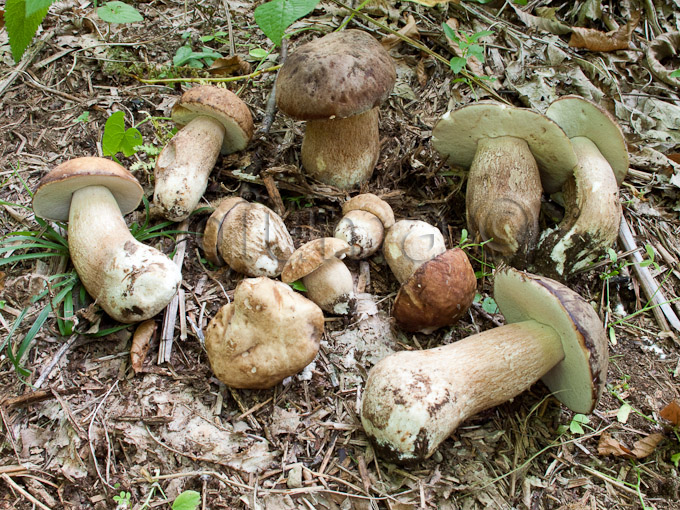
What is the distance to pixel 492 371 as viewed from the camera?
82.4 inches

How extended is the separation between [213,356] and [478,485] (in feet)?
4.19

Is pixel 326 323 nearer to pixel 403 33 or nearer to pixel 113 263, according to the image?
pixel 113 263

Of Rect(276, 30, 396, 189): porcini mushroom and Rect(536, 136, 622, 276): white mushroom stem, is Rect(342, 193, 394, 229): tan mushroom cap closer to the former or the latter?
Rect(276, 30, 396, 189): porcini mushroom

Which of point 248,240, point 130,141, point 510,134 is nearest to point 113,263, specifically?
point 248,240

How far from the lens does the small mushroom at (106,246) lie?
229 cm

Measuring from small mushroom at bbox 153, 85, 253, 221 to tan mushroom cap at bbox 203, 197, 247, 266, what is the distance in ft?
0.85

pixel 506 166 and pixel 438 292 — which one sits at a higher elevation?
pixel 506 166

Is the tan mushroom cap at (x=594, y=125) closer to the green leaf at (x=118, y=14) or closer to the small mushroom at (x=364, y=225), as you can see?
the small mushroom at (x=364, y=225)

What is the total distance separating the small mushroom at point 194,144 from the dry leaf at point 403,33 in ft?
4.99

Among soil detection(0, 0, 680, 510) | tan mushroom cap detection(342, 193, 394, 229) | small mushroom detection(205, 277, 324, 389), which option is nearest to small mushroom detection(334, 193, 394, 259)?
tan mushroom cap detection(342, 193, 394, 229)

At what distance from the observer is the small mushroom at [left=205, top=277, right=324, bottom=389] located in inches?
79.1

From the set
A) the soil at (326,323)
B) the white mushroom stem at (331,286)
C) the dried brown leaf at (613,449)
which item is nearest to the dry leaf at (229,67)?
the soil at (326,323)

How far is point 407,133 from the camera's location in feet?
11.5

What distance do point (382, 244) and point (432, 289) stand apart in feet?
2.04
